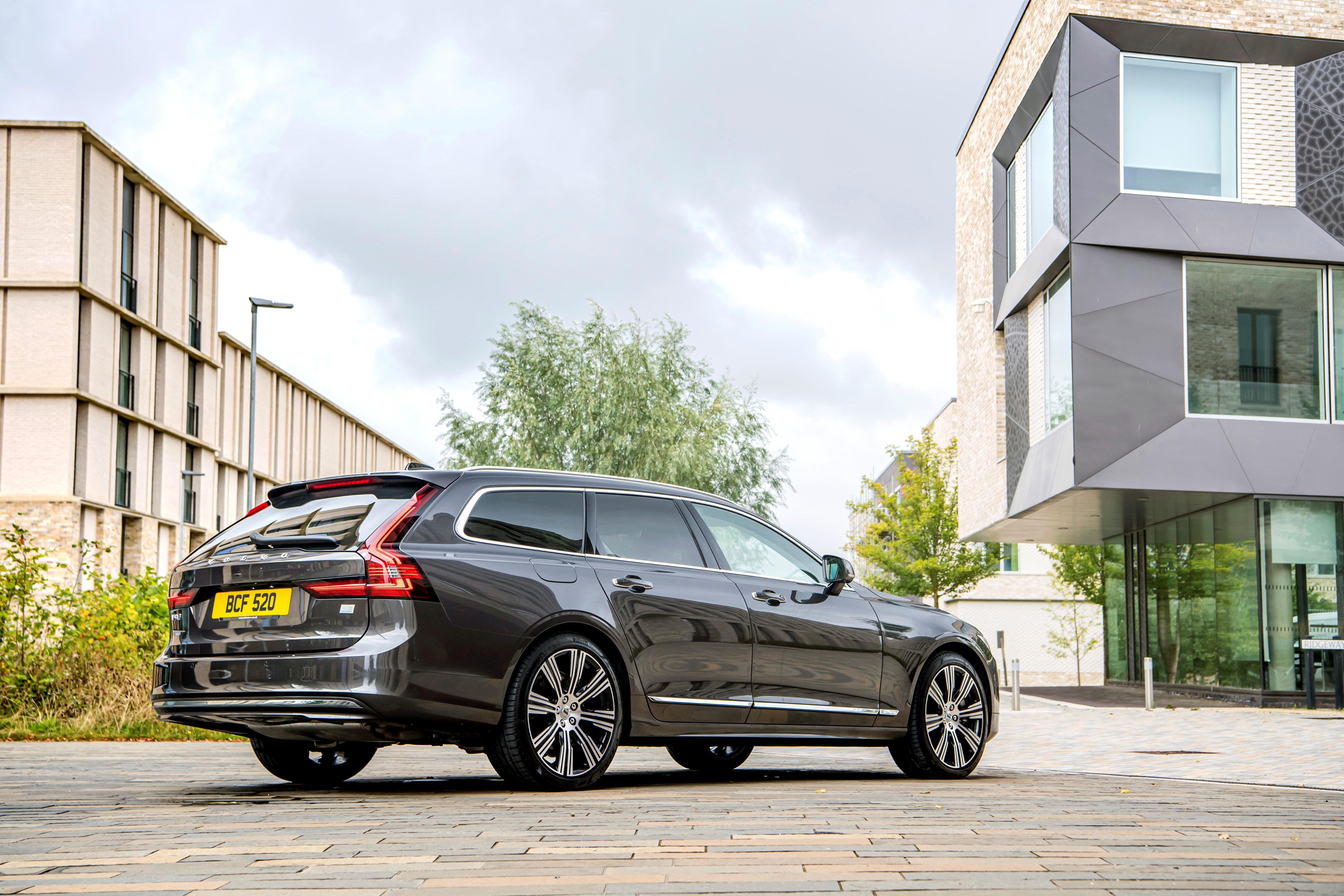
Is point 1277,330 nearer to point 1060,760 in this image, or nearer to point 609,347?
point 1060,760

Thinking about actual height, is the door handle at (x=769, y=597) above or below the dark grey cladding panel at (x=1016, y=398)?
below

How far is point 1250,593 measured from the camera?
75.9ft

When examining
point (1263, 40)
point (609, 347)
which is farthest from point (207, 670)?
point (609, 347)

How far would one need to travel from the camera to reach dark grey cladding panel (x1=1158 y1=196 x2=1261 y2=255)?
22594mm

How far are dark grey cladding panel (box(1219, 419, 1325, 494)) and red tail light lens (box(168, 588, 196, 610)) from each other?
19.0 meters

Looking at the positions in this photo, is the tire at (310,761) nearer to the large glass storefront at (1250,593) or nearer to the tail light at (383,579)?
the tail light at (383,579)

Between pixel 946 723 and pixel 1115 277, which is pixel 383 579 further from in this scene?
pixel 1115 277

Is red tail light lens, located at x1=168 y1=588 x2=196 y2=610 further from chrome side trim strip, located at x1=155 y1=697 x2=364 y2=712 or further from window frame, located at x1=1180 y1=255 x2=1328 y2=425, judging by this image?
window frame, located at x1=1180 y1=255 x2=1328 y2=425

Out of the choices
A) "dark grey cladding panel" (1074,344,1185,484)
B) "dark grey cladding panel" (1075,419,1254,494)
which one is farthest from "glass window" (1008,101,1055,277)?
"dark grey cladding panel" (1075,419,1254,494)

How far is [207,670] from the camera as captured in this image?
669cm

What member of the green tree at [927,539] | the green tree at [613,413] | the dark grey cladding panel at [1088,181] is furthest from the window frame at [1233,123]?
the green tree at [927,539]

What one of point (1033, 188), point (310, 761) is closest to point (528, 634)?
point (310, 761)

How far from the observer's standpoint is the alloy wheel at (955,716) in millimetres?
8602

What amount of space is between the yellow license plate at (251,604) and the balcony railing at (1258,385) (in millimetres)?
19504
